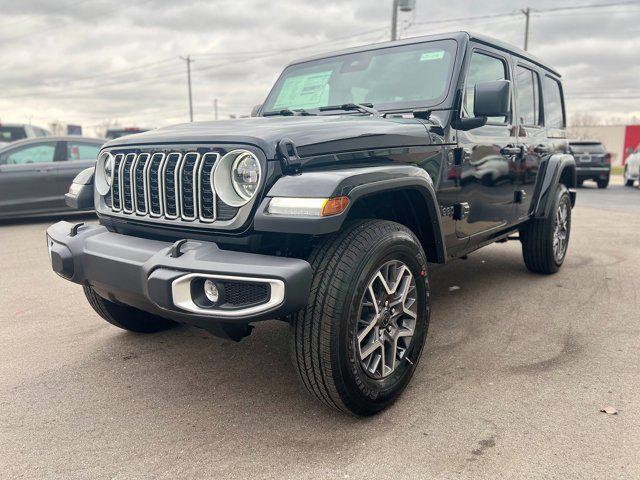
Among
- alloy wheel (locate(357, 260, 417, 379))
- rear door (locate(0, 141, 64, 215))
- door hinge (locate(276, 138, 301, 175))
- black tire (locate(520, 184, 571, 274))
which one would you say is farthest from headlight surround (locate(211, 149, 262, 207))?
rear door (locate(0, 141, 64, 215))

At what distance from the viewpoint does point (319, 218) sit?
7.03 feet

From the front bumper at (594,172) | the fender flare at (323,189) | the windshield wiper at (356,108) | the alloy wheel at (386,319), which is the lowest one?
the front bumper at (594,172)

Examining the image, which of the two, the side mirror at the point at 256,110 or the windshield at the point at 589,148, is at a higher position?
the side mirror at the point at 256,110

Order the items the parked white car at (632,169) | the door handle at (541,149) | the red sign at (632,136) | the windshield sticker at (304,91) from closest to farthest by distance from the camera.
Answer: the windshield sticker at (304,91) < the door handle at (541,149) < the parked white car at (632,169) < the red sign at (632,136)

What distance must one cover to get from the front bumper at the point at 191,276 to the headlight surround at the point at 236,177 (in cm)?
23

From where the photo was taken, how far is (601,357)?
327cm

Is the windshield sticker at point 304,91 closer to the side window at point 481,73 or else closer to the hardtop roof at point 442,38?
the hardtop roof at point 442,38

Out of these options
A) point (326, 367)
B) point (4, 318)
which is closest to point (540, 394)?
point (326, 367)

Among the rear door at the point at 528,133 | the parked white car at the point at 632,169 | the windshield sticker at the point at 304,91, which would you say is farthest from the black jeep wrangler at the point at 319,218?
the parked white car at the point at 632,169

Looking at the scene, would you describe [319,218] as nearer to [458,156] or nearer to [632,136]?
[458,156]

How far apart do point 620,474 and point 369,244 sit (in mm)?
1354

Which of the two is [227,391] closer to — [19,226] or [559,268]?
[559,268]

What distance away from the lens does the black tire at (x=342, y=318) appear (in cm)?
228

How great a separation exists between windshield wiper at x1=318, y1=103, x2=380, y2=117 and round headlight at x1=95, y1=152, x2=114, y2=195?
1350mm
